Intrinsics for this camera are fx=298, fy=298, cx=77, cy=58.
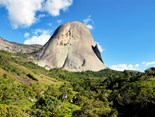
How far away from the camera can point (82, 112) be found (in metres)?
76.8

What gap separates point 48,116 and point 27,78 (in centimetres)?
9700

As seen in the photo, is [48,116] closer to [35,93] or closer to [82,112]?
[82,112]

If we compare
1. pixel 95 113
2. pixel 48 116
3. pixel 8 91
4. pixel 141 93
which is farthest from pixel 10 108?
pixel 141 93

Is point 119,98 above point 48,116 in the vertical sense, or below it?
above

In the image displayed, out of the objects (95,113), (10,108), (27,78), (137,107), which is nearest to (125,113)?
(137,107)

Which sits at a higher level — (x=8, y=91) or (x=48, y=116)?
(x=8, y=91)

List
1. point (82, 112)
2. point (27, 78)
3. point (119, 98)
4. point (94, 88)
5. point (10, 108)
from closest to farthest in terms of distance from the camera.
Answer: point (10, 108)
point (82, 112)
point (119, 98)
point (94, 88)
point (27, 78)

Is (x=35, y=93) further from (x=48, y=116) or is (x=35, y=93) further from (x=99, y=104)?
(x=48, y=116)

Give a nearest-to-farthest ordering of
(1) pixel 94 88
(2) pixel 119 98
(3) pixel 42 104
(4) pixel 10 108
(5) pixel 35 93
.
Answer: (4) pixel 10 108 → (3) pixel 42 104 → (2) pixel 119 98 → (5) pixel 35 93 → (1) pixel 94 88

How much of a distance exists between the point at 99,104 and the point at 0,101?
32281 mm

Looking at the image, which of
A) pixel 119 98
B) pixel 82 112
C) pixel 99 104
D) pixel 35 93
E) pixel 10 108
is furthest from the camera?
pixel 35 93

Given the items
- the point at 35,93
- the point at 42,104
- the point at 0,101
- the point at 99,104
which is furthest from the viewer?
the point at 35,93

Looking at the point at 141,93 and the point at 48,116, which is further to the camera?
the point at 141,93

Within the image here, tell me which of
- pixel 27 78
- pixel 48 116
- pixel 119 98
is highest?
pixel 27 78
